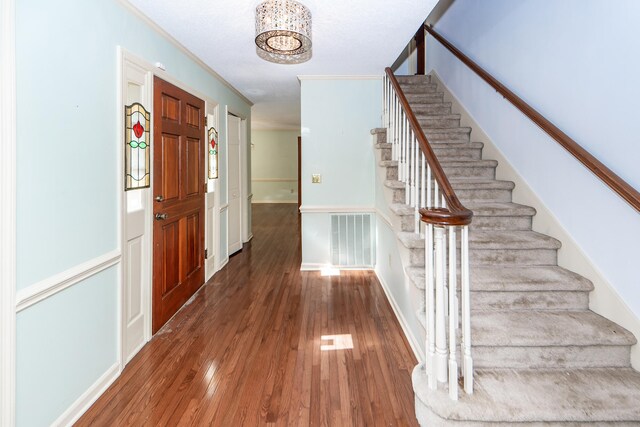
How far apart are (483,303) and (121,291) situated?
2.26 metres

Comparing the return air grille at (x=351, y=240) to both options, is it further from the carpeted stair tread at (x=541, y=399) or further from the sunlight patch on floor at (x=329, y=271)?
the carpeted stair tread at (x=541, y=399)

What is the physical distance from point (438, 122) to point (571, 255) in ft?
6.88

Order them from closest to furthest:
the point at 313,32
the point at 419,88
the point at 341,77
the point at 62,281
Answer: the point at 62,281 → the point at 313,32 → the point at 341,77 → the point at 419,88

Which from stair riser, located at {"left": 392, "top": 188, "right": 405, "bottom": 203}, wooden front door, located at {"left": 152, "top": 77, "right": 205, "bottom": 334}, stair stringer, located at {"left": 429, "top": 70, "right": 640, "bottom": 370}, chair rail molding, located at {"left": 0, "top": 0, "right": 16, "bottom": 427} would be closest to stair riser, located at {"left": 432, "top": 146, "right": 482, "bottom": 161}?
stair stringer, located at {"left": 429, "top": 70, "right": 640, "bottom": 370}

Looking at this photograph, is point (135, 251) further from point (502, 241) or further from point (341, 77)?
point (341, 77)

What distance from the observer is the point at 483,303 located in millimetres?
1981

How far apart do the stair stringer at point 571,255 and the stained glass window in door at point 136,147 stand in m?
2.91

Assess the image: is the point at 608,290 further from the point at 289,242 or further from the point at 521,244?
the point at 289,242

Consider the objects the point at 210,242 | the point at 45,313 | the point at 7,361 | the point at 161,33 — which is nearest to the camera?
the point at 7,361

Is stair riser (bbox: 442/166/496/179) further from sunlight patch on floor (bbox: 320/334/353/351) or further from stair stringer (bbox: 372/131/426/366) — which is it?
sunlight patch on floor (bbox: 320/334/353/351)

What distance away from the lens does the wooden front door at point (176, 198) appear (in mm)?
2535

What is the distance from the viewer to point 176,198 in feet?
9.37

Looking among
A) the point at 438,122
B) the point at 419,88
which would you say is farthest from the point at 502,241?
the point at 419,88

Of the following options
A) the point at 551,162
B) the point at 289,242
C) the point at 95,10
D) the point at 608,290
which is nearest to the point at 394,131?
the point at 551,162
